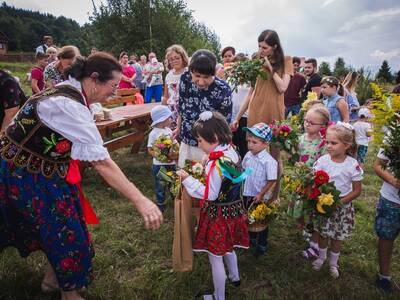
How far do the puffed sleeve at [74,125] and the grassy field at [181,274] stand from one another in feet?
5.07

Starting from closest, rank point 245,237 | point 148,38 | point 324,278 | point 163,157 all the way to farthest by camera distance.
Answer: point 245,237, point 324,278, point 163,157, point 148,38

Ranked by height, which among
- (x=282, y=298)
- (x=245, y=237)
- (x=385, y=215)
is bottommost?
(x=282, y=298)

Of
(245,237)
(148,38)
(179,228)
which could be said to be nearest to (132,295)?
(179,228)

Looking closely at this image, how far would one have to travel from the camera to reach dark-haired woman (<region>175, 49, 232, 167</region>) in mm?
3275

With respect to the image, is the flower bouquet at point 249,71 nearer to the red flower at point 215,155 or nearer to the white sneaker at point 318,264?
the red flower at point 215,155

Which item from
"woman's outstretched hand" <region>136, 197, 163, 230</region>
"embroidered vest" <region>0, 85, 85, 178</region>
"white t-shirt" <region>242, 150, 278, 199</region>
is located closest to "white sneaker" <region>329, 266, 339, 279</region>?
"white t-shirt" <region>242, 150, 278, 199</region>

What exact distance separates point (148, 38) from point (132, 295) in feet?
78.1

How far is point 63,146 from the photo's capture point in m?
2.22

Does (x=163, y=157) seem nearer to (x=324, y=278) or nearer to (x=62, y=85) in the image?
(x=62, y=85)

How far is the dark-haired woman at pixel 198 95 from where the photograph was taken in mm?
3275

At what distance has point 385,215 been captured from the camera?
2945 mm

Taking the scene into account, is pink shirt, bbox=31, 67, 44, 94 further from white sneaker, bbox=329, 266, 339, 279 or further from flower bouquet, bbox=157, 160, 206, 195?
white sneaker, bbox=329, 266, 339, 279

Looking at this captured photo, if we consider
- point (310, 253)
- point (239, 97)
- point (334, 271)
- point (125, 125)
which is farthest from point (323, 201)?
point (125, 125)

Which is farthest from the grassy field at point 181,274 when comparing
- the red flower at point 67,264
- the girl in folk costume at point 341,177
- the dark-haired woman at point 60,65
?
the dark-haired woman at point 60,65
